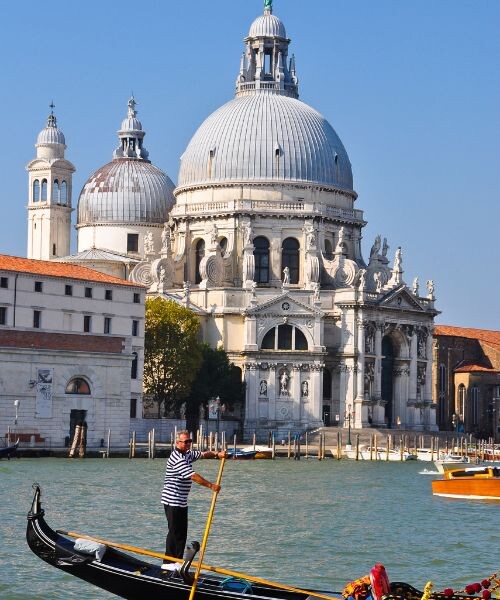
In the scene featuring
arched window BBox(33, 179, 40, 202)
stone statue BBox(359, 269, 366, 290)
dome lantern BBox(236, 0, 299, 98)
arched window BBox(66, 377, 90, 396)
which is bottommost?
arched window BBox(66, 377, 90, 396)

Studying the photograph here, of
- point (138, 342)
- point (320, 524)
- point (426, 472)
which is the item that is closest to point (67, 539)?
A: point (320, 524)

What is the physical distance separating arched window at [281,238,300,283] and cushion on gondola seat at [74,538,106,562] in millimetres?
60668

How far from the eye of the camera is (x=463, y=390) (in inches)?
3410

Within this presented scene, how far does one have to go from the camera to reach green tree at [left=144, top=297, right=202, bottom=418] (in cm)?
6844

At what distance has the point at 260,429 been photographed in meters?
72.8

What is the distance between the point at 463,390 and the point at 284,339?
15271 millimetres

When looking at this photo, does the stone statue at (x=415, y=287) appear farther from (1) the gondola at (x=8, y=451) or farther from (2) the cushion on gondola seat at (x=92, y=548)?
(2) the cushion on gondola seat at (x=92, y=548)

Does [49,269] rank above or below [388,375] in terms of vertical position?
above

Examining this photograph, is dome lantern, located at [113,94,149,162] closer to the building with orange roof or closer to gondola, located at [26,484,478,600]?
the building with orange roof

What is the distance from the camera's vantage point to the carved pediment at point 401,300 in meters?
77.6

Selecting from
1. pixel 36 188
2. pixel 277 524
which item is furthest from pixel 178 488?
pixel 36 188

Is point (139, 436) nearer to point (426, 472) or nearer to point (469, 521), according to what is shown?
point (426, 472)

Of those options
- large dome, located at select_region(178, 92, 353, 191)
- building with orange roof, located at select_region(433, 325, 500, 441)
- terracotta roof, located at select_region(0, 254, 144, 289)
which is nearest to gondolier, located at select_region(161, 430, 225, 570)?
terracotta roof, located at select_region(0, 254, 144, 289)

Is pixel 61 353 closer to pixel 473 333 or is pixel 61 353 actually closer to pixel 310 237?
pixel 310 237
